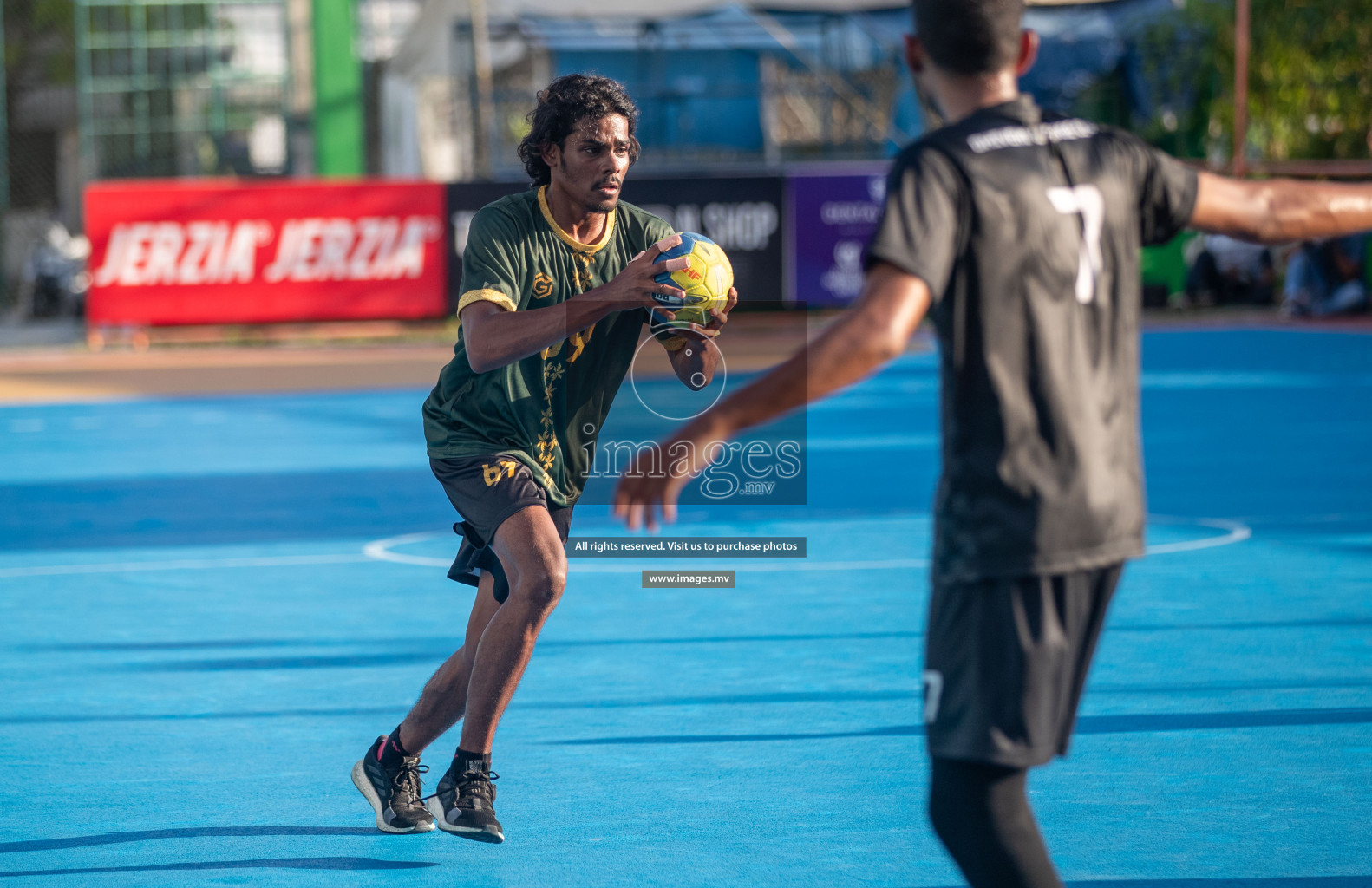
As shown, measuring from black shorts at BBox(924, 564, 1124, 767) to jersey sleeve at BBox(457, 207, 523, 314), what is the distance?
1746mm

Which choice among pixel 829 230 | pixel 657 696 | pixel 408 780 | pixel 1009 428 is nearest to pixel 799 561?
pixel 657 696

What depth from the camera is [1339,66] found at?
1035 inches

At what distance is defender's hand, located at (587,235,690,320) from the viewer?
400 centimetres

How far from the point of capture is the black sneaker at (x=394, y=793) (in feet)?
15.4

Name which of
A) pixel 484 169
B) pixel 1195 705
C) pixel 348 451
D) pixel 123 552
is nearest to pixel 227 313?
pixel 484 169

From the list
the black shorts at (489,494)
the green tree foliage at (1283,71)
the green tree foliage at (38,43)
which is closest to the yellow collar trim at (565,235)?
the black shorts at (489,494)

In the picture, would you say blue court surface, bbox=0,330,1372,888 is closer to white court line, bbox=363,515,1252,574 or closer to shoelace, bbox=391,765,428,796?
white court line, bbox=363,515,1252,574

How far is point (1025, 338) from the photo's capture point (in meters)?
2.94

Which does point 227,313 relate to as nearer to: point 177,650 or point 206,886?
point 177,650

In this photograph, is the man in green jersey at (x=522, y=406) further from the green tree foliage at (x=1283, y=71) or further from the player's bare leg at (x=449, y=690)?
the green tree foliage at (x=1283, y=71)

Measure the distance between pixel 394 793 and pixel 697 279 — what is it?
178 cm

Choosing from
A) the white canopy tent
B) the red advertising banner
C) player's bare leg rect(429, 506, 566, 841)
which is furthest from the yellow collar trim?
the white canopy tent

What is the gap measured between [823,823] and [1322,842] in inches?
53.3

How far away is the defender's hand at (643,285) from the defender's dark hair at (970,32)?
1.16 metres
